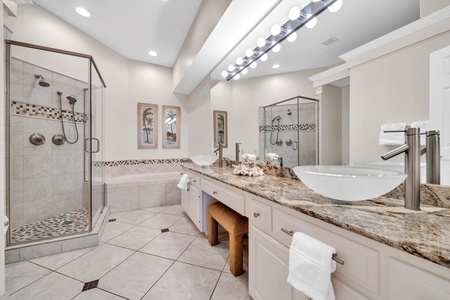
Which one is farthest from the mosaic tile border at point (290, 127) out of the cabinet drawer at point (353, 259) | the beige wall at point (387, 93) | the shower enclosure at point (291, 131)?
the cabinet drawer at point (353, 259)

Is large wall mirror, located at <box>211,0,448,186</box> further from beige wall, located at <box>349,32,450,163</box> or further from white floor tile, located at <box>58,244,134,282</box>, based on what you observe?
white floor tile, located at <box>58,244,134,282</box>

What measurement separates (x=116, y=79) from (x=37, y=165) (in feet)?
6.25

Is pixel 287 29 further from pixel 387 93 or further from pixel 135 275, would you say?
pixel 135 275

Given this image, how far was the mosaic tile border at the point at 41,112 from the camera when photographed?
7.18 ft

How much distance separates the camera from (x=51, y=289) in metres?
1.37

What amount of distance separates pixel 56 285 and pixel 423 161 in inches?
A: 99.5

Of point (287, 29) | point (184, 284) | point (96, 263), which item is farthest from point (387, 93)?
point (96, 263)

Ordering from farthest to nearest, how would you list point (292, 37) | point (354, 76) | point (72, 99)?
point (72, 99) < point (292, 37) < point (354, 76)

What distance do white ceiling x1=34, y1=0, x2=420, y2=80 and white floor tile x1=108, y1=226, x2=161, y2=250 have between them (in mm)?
2249

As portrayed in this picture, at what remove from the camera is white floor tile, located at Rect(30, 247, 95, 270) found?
5.42 ft

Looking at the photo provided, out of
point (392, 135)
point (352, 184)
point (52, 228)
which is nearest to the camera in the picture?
point (352, 184)

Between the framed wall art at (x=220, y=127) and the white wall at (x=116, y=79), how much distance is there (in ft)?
5.16

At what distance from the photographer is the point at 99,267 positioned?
163 cm

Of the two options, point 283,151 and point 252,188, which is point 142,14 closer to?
point 283,151
